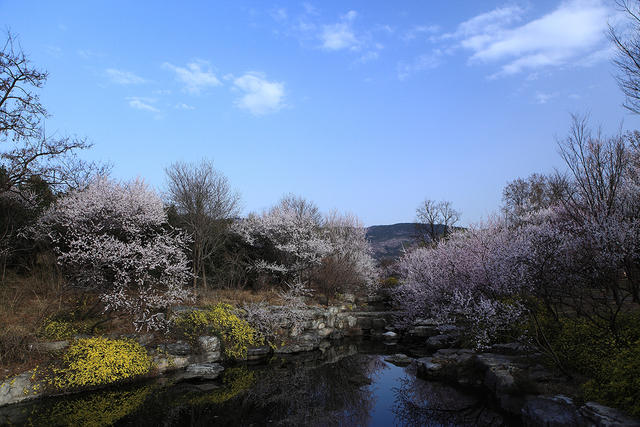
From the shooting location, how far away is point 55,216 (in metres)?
12.9

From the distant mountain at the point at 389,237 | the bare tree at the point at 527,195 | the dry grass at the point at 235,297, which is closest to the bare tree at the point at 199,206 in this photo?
the dry grass at the point at 235,297

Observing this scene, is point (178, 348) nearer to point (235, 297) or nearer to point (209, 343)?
point (209, 343)

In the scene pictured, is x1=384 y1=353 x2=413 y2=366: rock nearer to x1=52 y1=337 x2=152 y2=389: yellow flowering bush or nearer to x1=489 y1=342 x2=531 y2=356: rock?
x1=489 y1=342 x2=531 y2=356: rock

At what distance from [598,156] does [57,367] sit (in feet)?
54.8

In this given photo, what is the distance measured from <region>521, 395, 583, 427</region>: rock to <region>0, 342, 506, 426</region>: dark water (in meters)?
0.80

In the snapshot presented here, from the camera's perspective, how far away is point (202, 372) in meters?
10.7

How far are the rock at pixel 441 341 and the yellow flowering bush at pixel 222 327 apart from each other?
7.30m

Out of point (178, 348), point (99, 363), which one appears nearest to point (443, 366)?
point (178, 348)

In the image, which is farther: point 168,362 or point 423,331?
point 423,331

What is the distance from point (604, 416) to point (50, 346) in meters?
12.0

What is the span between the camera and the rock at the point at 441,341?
14273 millimetres

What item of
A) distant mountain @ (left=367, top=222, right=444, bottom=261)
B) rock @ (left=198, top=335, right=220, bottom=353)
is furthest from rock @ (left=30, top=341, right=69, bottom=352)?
distant mountain @ (left=367, top=222, right=444, bottom=261)

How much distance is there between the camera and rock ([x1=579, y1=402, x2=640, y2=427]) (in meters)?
5.06

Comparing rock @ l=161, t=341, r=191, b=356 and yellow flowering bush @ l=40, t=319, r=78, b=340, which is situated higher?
yellow flowering bush @ l=40, t=319, r=78, b=340
